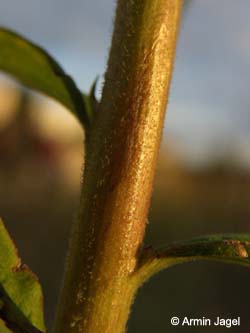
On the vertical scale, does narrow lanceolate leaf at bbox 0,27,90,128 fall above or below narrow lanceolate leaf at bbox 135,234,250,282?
above

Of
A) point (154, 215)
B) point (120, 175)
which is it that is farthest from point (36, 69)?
point (154, 215)

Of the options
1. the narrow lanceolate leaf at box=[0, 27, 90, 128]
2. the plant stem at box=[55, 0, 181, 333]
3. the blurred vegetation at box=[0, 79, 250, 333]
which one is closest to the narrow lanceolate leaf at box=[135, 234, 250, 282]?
the plant stem at box=[55, 0, 181, 333]

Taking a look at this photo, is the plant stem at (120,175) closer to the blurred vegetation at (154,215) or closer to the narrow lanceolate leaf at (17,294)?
the narrow lanceolate leaf at (17,294)

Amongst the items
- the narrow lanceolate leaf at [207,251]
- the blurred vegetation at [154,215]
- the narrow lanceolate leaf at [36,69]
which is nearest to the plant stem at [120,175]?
the narrow lanceolate leaf at [207,251]

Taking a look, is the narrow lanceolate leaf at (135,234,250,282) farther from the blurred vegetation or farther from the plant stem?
the blurred vegetation

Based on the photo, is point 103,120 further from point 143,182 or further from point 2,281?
point 2,281

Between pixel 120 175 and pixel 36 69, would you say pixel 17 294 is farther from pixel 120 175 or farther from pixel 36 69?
pixel 36 69

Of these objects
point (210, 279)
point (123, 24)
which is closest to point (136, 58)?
point (123, 24)
